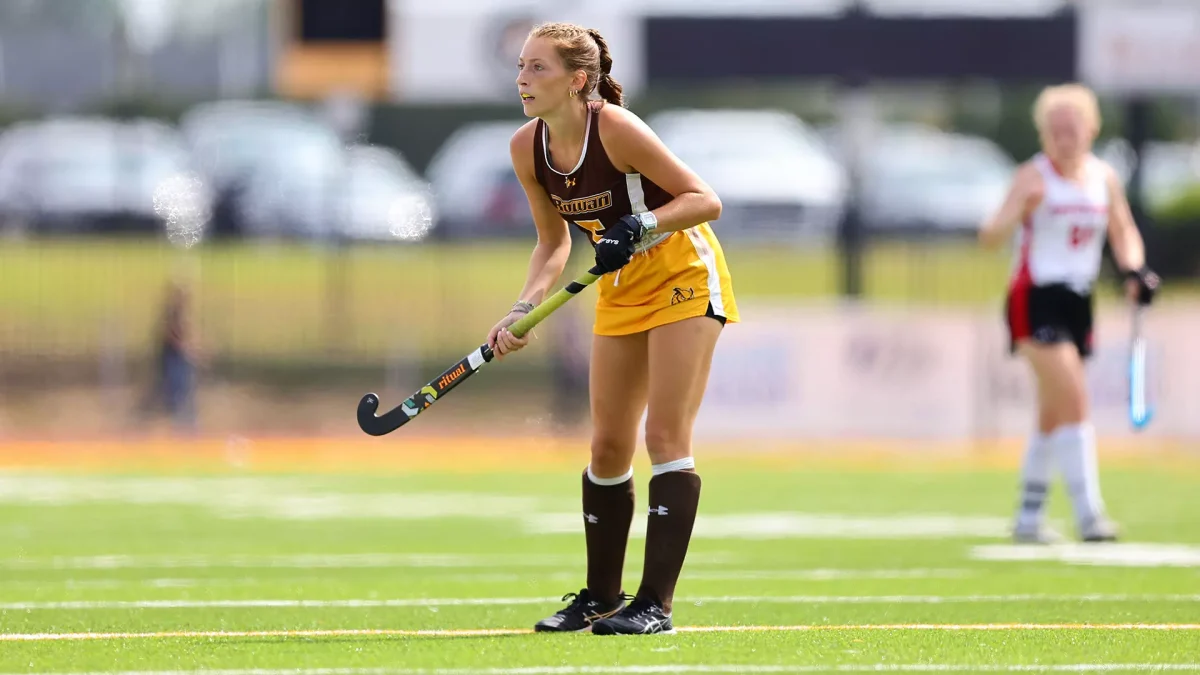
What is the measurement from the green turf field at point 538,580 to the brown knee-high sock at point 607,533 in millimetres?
308

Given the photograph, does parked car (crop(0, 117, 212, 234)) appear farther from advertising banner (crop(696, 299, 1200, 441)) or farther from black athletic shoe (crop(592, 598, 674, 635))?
black athletic shoe (crop(592, 598, 674, 635))

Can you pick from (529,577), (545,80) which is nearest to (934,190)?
(529,577)

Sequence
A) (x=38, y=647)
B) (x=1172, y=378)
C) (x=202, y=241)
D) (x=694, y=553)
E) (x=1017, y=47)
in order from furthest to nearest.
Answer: (x=202, y=241) < (x=1017, y=47) < (x=1172, y=378) < (x=694, y=553) < (x=38, y=647)

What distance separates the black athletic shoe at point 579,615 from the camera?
6906 millimetres

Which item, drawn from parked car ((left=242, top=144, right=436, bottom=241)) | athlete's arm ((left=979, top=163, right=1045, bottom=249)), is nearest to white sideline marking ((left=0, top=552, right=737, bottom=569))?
athlete's arm ((left=979, top=163, right=1045, bottom=249))

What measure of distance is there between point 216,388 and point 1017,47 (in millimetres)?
10867

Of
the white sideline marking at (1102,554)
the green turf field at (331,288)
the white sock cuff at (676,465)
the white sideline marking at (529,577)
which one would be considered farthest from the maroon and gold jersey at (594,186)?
the green turf field at (331,288)

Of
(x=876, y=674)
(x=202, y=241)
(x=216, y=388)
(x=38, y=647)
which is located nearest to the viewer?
(x=876, y=674)

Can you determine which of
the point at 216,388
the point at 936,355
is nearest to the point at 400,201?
the point at 216,388

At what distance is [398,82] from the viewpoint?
961 inches

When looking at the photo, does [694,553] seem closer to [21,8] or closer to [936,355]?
[936,355]

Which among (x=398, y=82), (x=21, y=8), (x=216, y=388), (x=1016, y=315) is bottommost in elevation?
(x=216, y=388)

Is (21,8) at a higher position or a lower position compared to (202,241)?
higher

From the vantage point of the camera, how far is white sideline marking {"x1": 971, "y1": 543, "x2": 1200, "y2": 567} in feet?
31.1
